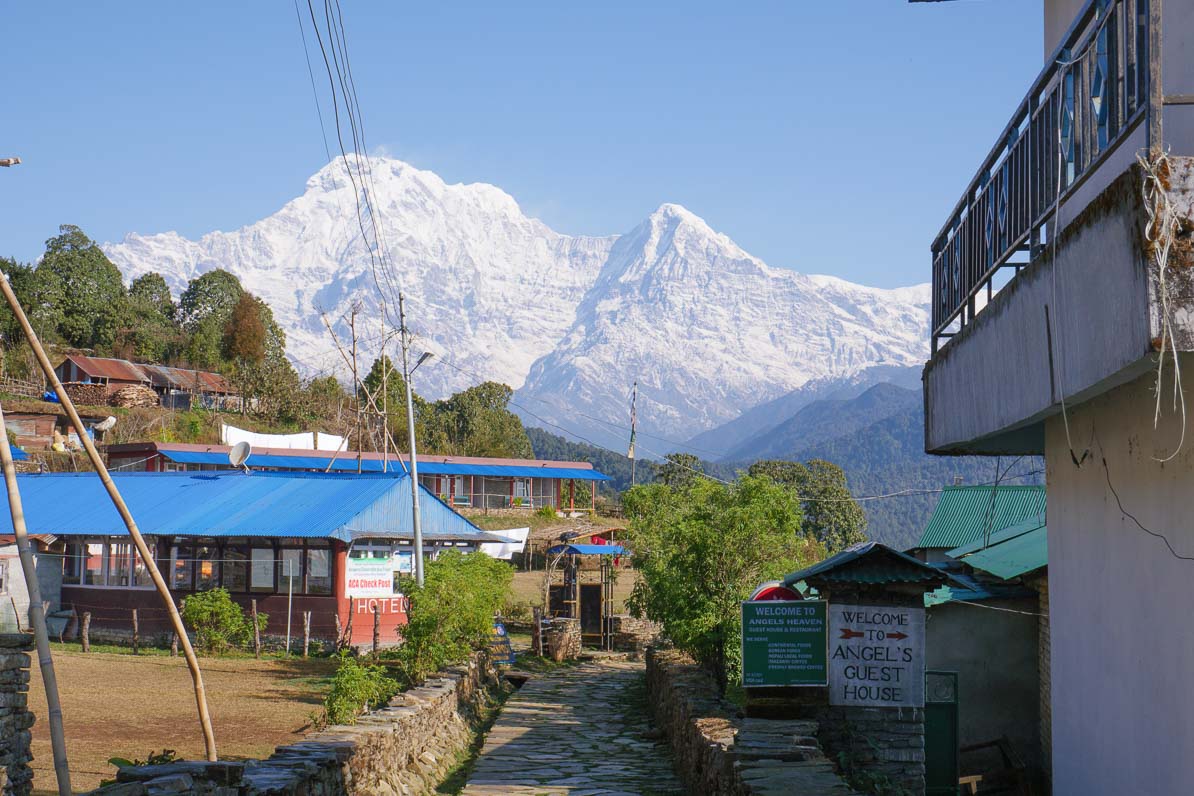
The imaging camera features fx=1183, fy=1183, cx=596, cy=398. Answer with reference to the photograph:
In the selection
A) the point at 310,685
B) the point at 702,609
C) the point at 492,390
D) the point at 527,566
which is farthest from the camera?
the point at 492,390

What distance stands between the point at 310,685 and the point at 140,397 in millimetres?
50590

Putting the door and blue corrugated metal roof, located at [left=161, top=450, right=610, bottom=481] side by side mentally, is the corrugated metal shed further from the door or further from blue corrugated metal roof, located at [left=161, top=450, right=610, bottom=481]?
blue corrugated metal roof, located at [left=161, top=450, right=610, bottom=481]

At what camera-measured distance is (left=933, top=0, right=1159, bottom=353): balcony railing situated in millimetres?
5500

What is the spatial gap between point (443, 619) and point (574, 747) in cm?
441

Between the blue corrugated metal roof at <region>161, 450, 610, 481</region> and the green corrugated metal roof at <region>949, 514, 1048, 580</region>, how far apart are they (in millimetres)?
28084

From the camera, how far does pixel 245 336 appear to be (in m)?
84.1

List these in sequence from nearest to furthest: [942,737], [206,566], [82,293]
→ [942,737] → [206,566] → [82,293]

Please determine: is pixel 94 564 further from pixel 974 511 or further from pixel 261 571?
pixel 974 511

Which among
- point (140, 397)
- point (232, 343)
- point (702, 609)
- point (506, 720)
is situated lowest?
point (506, 720)

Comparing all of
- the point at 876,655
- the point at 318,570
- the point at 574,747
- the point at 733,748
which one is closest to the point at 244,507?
the point at 318,570

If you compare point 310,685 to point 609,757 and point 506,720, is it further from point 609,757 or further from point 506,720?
point 609,757

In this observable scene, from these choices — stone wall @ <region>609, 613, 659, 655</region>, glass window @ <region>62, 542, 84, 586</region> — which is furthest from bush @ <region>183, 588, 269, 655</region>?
stone wall @ <region>609, 613, 659, 655</region>

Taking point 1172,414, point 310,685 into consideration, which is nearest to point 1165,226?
point 1172,414

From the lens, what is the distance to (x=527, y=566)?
50.6m
